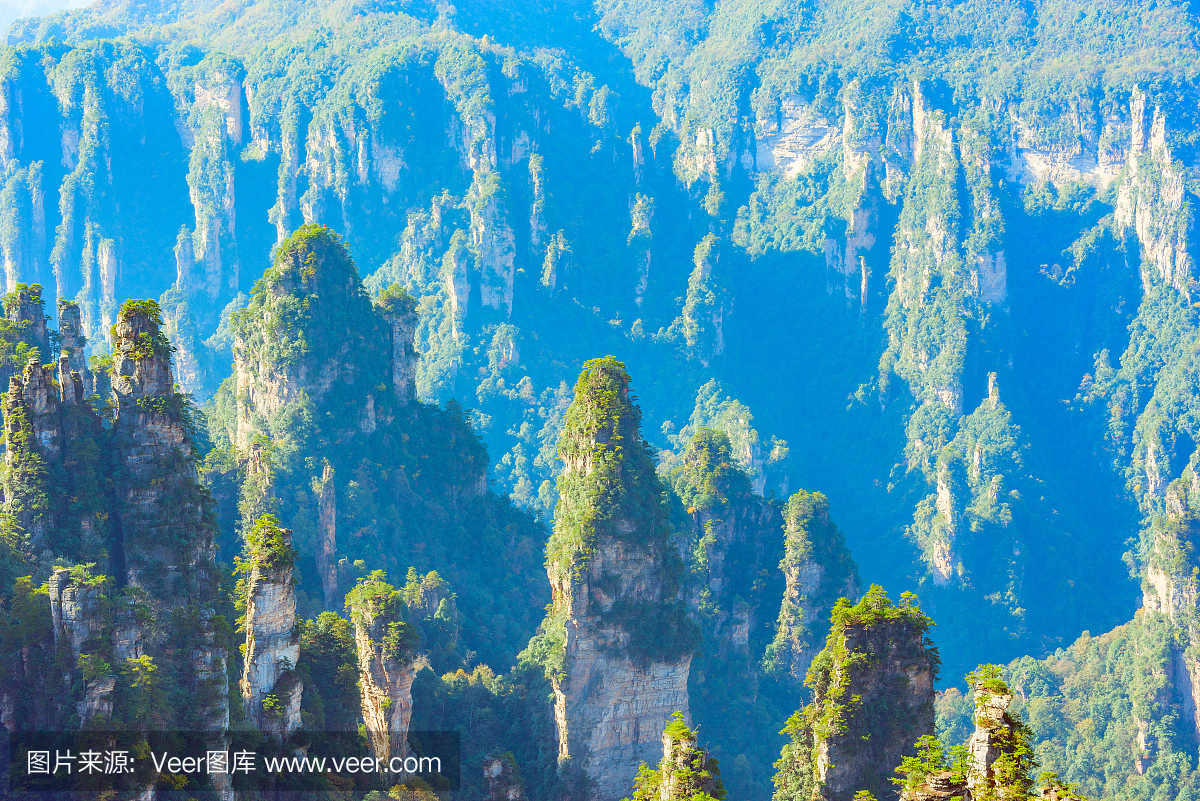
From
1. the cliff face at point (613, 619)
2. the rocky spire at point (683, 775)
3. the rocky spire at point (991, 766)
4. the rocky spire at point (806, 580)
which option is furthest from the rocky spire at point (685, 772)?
the rocky spire at point (806, 580)

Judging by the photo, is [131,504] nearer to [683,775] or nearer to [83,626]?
[83,626]

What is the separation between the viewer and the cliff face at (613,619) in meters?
46.4

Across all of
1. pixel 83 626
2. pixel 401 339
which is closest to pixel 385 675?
pixel 83 626

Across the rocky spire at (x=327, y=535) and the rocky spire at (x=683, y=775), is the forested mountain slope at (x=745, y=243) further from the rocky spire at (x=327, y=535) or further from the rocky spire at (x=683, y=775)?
the rocky spire at (x=683, y=775)

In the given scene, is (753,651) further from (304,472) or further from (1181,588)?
(1181,588)

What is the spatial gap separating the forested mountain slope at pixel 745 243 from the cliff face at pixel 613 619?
48.0m

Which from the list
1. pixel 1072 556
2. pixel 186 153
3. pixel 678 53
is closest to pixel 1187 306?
pixel 1072 556

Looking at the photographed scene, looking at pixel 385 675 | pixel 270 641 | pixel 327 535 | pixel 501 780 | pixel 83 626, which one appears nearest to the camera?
pixel 83 626

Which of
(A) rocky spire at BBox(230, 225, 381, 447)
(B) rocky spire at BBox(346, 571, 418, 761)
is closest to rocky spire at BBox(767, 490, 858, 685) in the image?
(A) rocky spire at BBox(230, 225, 381, 447)

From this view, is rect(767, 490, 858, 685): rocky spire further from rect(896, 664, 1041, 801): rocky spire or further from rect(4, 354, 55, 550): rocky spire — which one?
rect(896, 664, 1041, 801): rocky spire

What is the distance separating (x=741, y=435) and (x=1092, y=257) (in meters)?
51.4

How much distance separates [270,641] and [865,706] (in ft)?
47.7

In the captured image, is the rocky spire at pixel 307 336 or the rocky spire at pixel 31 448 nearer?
the rocky spire at pixel 31 448

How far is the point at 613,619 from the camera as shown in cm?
4678
